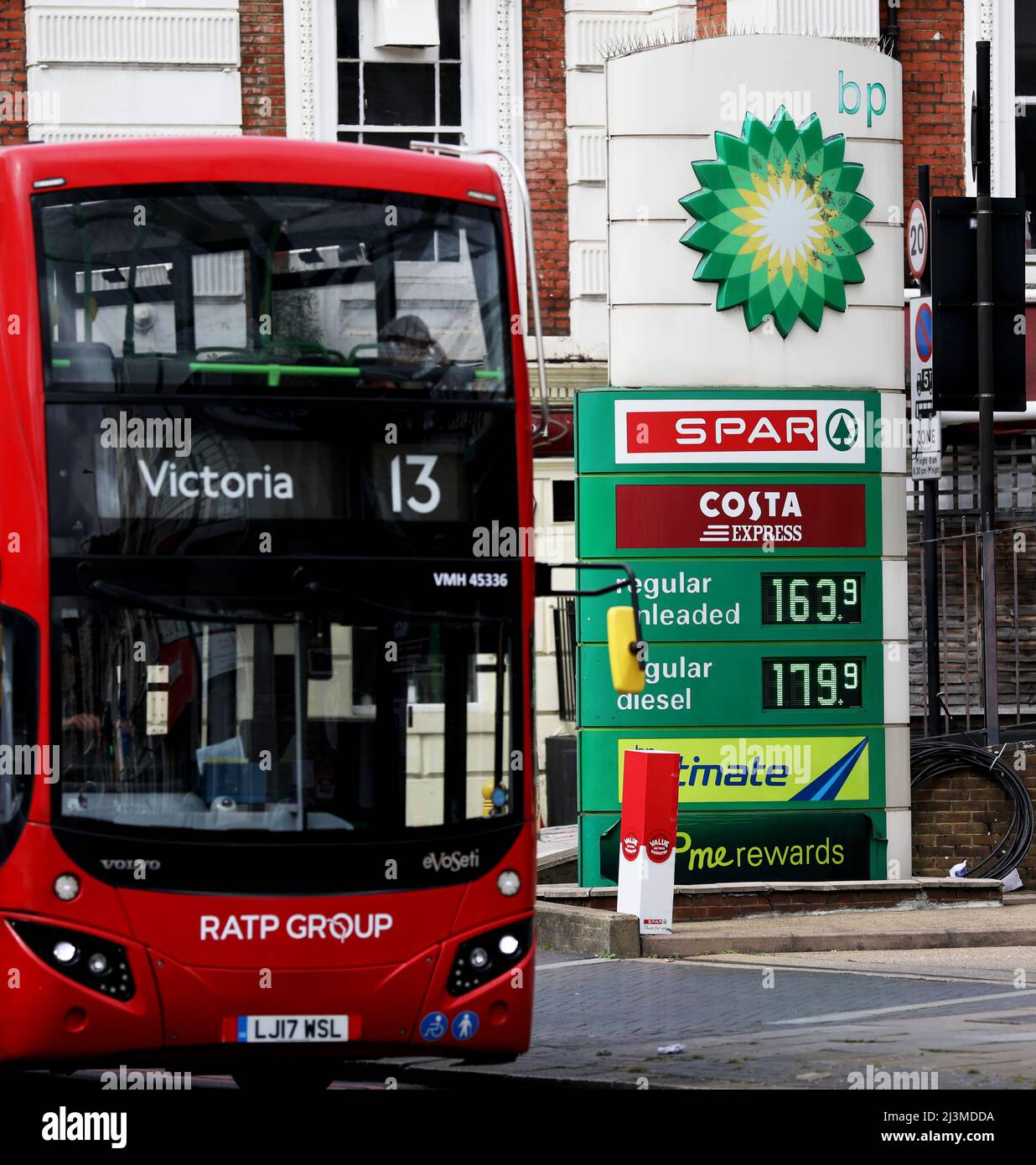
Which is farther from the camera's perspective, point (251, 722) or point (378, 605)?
point (378, 605)

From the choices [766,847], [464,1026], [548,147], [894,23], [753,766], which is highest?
[894,23]

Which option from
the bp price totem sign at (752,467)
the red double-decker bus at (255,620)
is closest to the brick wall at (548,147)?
the bp price totem sign at (752,467)

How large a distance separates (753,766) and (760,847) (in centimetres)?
64

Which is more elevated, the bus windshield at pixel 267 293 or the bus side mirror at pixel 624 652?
the bus windshield at pixel 267 293

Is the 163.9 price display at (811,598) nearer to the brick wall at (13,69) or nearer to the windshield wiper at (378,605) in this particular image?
the windshield wiper at (378,605)

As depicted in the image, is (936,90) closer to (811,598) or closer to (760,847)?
(811,598)

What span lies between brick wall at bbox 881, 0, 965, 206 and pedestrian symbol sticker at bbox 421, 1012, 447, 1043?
16.2 metres

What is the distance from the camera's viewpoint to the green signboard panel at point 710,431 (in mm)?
17359

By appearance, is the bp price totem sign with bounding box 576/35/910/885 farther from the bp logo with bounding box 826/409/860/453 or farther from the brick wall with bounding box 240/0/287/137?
the brick wall with bounding box 240/0/287/137

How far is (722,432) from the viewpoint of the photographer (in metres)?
17.4

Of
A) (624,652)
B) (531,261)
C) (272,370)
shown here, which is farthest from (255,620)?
(531,261)

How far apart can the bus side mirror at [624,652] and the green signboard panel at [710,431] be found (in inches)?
288
